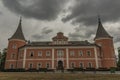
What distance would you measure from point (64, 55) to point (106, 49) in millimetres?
13344

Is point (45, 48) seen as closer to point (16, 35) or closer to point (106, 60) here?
point (16, 35)

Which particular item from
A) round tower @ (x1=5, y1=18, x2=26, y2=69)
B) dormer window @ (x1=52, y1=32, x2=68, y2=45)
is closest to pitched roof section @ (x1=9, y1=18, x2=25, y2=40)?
round tower @ (x1=5, y1=18, x2=26, y2=69)

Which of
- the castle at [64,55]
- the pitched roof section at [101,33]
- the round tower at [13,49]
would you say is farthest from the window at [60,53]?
the round tower at [13,49]

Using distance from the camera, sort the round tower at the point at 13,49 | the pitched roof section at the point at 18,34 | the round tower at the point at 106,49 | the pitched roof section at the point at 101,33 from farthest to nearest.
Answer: the pitched roof section at the point at 18,34 → the pitched roof section at the point at 101,33 → the round tower at the point at 13,49 → the round tower at the point at 106,49

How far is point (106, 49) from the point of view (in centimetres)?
4619

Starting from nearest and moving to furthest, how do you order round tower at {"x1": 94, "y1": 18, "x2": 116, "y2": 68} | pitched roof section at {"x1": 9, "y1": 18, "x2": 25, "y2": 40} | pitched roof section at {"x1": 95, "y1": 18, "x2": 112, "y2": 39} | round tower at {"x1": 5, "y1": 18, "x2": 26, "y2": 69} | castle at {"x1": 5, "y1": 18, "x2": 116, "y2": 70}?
castle at {"x1": 5, "y1": 18, "x2": 116, "y2": 70} → round tower at {"x1": 94, "y1": 18, "x2": 116, "y2": 68} → round tower at {"x1": 5, "y1": 18, "x2": 26, "y2": 69} → pitched roof section at {"x1": 95, "y1": 18, "x2": 112, "y2": 39} → pitched roof section at {"x1": 9, "y1": 18, "x2": 25, "y2": 40}

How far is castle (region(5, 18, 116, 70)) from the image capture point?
43.9 meters

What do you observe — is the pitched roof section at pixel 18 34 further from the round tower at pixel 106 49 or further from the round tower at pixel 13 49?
the round tower at pixel 106 49

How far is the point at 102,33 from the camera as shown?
48531 mm

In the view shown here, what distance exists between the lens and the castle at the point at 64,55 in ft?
144

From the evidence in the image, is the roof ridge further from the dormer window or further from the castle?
the dormer window

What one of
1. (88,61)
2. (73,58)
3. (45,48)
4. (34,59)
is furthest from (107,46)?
(34,59)

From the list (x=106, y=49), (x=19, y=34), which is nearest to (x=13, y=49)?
(x=19, y=34)

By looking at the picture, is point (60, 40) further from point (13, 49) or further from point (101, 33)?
point (13, 49)
